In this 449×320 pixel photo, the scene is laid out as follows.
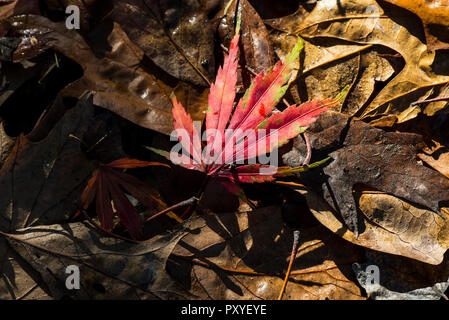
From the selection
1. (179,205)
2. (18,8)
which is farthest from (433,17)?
(18,8)

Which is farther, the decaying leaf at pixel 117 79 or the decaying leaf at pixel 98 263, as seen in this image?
the decaying leaf at pixel 117 79

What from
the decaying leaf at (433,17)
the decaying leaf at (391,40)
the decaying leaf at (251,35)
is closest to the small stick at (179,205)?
the decaying leaf at (251,35)

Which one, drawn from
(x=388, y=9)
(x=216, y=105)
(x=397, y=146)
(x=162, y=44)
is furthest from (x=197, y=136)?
(x=388, y=9)

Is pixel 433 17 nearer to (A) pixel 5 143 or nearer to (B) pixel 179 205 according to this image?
(B) pixel 179 205

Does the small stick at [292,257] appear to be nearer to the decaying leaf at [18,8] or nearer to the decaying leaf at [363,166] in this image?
the decaying leaf at [363,166]

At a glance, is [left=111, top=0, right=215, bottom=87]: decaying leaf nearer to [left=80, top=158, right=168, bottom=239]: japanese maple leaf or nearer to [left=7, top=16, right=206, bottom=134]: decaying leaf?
[left=7, top=16, right=206, bottom=134]: decaying leaf

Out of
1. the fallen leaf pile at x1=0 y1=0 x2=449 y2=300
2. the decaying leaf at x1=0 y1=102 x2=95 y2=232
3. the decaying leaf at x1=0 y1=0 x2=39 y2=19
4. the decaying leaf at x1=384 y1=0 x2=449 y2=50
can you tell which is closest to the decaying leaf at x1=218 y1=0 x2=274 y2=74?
the fallen leaf pile at x1=0 y1=0 x2=449 y2=300

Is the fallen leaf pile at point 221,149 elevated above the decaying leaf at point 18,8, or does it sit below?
below
